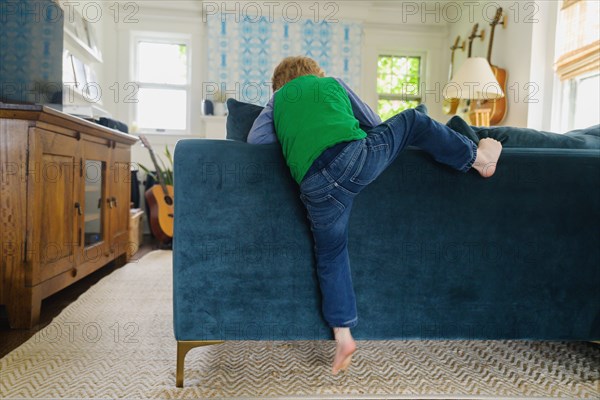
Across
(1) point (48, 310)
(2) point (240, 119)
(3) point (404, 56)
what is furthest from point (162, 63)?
(2) point (240, 119)

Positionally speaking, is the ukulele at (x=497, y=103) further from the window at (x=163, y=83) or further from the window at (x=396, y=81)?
the window at (x=163, y=83)

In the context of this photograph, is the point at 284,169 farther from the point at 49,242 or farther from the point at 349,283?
the point at 49,242

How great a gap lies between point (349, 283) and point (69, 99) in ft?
10.8

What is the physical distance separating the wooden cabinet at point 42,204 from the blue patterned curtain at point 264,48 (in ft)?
8.83

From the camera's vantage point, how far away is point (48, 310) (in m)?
2.01

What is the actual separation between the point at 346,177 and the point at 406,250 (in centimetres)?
32

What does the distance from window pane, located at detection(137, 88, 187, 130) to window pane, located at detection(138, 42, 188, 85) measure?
0.46 ft

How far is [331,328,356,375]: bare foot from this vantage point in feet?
4.06

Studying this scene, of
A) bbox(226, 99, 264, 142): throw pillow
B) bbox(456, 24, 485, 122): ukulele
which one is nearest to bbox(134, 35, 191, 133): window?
bbox(456, 24, 485, 122): ukulele

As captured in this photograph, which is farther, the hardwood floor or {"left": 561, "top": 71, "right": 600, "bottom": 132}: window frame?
{"left": 561, "top": 71, "right": 600, "bottom": 132}: window frame

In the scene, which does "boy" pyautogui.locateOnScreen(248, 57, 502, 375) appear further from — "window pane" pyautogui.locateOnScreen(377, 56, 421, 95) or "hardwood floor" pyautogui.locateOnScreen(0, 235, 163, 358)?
"window pane" pyautogui.locateOnScreen(377, 56, 421, 95)

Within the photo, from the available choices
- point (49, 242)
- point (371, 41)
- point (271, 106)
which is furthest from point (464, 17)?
point (49, 242)

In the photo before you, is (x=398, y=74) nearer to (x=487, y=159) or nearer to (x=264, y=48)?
(x=264, y=48)

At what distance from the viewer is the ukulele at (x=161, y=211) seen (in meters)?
3.88
